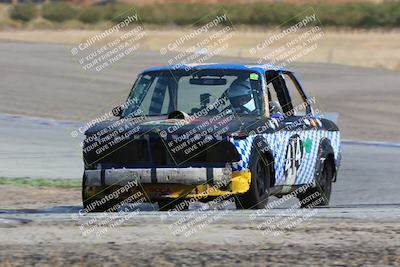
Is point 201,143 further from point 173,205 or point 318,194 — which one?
point 318,194

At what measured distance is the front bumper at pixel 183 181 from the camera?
11.3 metres

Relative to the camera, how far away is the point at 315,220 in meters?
10.3

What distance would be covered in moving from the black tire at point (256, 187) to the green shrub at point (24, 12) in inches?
2701

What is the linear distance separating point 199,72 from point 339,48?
44.1 m

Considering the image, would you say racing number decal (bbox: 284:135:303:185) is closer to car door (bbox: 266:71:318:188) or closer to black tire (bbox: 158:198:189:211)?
car door (bbox: 266:71:318:188)

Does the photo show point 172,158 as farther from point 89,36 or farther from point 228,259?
point 89,36

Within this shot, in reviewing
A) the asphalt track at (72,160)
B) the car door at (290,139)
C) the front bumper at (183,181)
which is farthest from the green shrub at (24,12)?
the front bumper at (183,181)

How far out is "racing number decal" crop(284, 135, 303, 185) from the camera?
12.5m

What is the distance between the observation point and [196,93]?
12477mm

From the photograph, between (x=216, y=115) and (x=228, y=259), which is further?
(x=216, y=115)

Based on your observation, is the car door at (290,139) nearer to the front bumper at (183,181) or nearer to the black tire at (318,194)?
the black tire at (318,194)

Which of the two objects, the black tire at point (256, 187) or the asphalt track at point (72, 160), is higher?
the black tire at point (256, 187)

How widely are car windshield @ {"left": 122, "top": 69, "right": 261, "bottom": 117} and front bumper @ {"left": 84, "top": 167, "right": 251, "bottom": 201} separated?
1.10 m

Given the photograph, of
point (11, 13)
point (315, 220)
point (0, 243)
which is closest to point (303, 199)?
point (315, 220)
